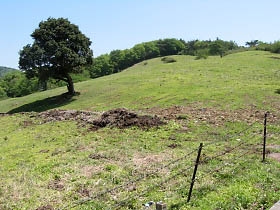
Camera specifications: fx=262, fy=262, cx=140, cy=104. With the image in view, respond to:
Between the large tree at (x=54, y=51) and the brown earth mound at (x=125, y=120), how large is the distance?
58.0 feet

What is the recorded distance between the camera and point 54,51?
1367 inches

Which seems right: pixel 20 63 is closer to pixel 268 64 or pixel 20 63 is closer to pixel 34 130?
pixel 34 130

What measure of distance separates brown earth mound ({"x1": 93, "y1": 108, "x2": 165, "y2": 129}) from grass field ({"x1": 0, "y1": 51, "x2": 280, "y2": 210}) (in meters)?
0.83

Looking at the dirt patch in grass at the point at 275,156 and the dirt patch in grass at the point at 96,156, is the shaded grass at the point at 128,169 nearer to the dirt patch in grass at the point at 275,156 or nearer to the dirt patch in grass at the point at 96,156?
the dirt patch in grass at the point at 96,156

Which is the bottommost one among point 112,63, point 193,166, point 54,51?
point 193,166

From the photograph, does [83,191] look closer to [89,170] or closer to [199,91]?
[89,170]

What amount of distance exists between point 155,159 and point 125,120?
7.67 metres

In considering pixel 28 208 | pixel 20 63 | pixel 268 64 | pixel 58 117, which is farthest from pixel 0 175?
pixel 268 64

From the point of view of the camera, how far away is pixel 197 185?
28.9 feet

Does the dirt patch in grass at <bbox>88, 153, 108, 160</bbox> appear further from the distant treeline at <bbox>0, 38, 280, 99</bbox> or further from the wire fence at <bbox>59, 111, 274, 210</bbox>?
the distant treeline at <bbox>0, 38, 280, 99</bbox>

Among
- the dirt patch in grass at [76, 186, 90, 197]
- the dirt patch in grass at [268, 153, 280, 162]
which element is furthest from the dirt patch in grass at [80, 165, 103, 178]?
the dirt patch in grass at [268, 153, 280, 162]

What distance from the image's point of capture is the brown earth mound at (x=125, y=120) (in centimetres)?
1852

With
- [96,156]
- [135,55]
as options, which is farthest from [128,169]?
[135,55]

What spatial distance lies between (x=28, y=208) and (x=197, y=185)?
18.1 feet
